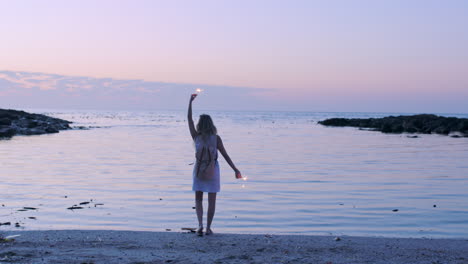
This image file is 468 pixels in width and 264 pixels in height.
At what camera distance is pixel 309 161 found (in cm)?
2497

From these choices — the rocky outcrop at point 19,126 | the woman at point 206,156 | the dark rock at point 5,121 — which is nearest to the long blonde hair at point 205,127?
the woman at point 206,156

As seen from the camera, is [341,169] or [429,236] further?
[341,169]

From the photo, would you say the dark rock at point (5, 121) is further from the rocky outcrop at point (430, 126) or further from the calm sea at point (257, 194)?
the rocky outcrop at point (430, 126)

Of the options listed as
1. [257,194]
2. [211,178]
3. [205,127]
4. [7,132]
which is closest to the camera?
[205,127]

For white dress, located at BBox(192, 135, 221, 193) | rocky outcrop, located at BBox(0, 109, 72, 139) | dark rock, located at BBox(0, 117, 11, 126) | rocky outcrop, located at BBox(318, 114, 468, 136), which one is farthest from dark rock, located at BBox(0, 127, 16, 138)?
rocky outcrop, located at BBox(318, 114, 468, 136)

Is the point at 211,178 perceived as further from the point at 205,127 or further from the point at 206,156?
the point at 205,127

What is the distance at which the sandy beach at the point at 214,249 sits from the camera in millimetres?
7113

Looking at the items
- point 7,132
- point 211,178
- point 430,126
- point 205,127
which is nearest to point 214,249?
point 211,178

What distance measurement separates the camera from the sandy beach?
7.11 metres

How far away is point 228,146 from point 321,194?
20.3 m

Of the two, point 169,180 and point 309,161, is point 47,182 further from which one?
point 309,161

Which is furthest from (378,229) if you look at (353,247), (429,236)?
(353,247)

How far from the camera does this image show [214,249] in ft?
25.6

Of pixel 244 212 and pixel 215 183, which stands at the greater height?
pixel 215 183
